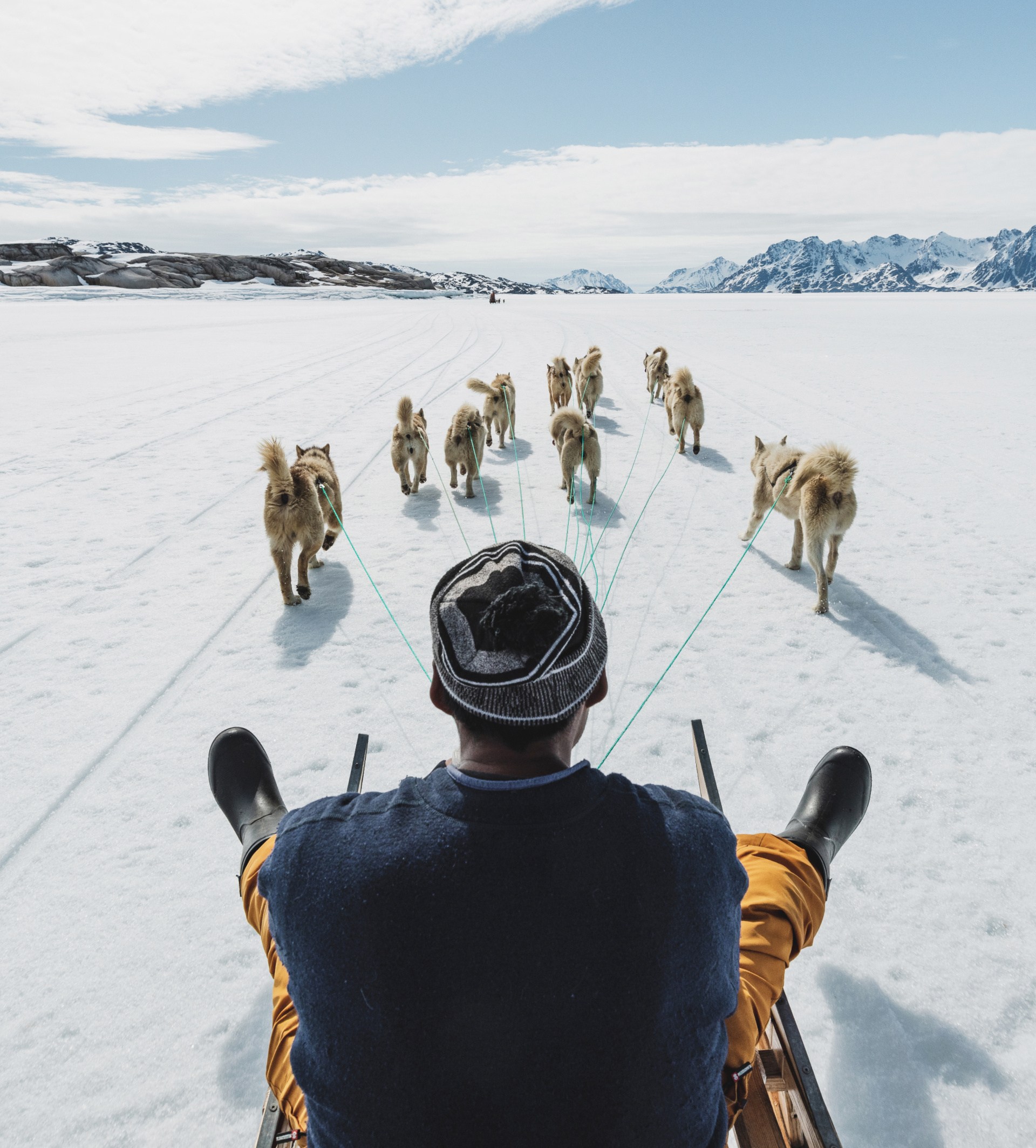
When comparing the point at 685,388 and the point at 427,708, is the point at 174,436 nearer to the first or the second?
the point at 685,388

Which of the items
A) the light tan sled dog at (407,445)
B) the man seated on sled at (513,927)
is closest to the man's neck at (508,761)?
the man seated on sled at (513,927)

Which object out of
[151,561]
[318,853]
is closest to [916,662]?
[318,853]

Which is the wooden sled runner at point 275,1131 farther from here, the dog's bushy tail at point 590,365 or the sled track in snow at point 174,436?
the dog's bushy tail at point 590,365

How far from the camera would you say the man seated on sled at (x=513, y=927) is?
941mm

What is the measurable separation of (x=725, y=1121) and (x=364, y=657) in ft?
10.3

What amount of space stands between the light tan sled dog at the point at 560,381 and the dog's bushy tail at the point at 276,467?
20.9 ft

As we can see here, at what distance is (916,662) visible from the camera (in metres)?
3.93

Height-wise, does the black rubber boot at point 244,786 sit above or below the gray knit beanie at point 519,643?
below

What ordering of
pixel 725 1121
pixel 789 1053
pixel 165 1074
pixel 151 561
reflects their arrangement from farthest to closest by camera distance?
pixel 151 561
pixel 165 1074
pixel 789 1053
pixel 725 1121

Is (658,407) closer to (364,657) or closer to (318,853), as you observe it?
(364,657)

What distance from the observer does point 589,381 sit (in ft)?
31.7

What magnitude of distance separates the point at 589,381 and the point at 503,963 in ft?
30.9

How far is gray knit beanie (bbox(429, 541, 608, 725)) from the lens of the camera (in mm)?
1110

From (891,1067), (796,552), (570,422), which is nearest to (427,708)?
(891,1067)
